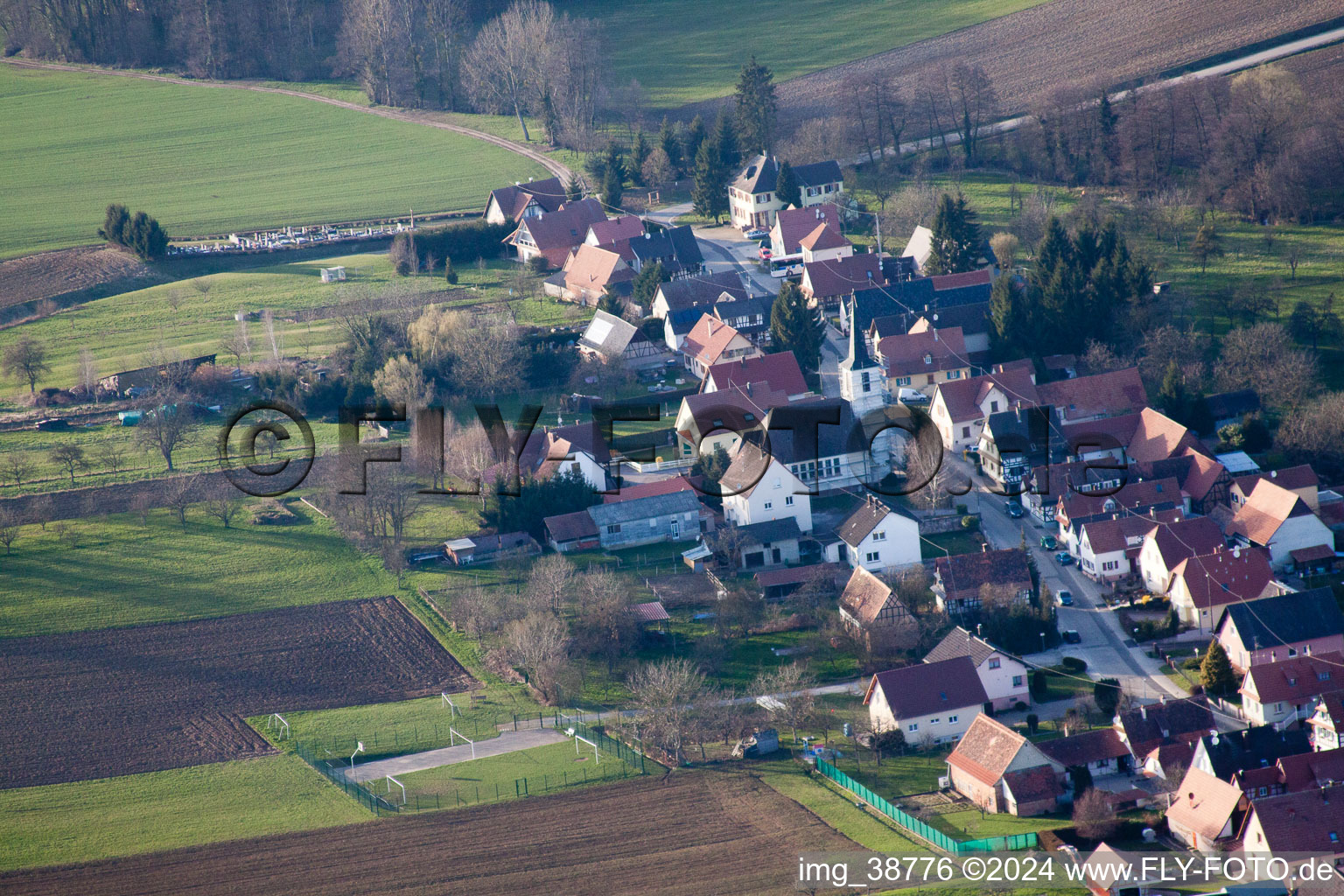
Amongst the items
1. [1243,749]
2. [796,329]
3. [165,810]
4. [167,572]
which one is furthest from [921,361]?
[165,810]

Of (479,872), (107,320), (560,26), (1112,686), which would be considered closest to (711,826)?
(479,872)

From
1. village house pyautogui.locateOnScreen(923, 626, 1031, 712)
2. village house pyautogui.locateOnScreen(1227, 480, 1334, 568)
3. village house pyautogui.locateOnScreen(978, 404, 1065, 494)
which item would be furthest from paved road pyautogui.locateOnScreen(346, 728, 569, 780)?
village house pyautogui.locateOnScreen(1227, 480, 1334, 568)

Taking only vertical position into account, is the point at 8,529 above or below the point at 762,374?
below

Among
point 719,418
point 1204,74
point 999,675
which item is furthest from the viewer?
point 1204,74

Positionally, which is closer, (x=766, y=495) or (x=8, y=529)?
(x=766, y=495)

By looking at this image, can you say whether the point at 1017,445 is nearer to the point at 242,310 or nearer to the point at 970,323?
the point at 970,323

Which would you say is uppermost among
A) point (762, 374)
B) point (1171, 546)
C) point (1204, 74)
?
point (1204, 74)

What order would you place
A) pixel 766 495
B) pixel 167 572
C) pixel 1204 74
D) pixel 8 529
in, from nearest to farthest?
pixel 167 572 < pixel 766 495 < pixel 8 529 < pixel 1204 74

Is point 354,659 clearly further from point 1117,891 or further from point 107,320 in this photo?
point 107,320
